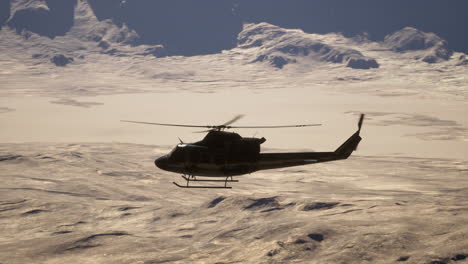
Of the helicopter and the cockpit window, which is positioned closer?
the helicopter

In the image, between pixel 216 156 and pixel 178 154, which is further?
pixel 178 154

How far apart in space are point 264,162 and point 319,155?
831 cm

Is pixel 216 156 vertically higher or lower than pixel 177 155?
higher

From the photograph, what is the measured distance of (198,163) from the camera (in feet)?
236

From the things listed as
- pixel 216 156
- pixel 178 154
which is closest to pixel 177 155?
pixel 178 154

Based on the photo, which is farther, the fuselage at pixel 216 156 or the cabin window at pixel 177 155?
the cabin window at pixel 177 155

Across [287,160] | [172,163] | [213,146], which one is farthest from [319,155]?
[172,163]

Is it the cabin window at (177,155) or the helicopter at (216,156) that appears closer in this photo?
the helicopter at (216,156)

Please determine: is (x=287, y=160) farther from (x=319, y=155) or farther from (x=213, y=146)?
(x=213, y=146)

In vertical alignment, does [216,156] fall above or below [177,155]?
above

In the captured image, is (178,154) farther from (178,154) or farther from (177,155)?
(177,155)

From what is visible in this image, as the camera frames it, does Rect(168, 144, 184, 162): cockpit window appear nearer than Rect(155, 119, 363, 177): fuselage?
No

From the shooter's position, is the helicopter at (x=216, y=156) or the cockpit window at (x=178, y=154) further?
the cockpit window at (x=178, y=154)

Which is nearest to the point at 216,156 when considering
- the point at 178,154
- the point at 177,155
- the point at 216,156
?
the point at 216,156
